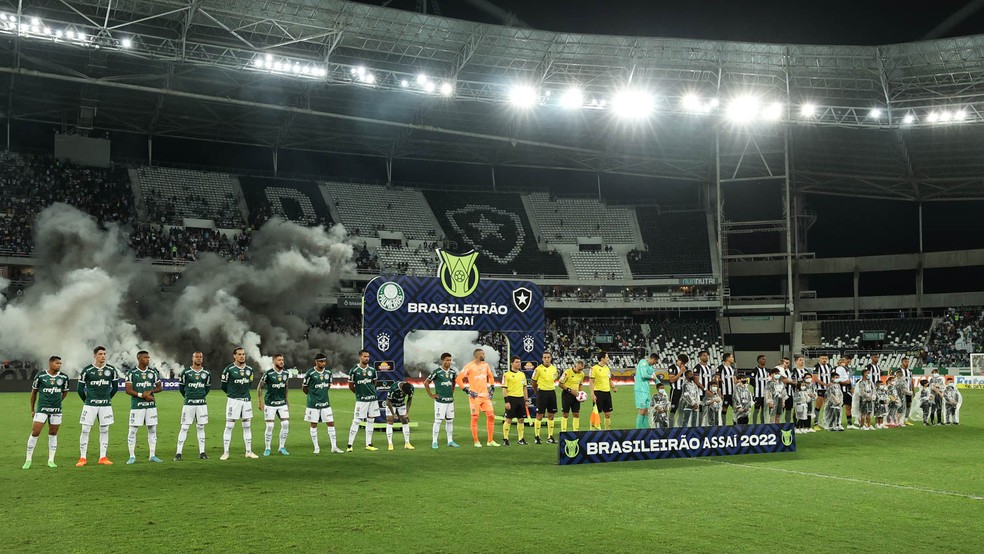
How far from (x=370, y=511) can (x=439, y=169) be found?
56.1 metres

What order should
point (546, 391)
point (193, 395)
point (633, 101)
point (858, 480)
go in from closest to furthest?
point (858, 480) → point (193, 395) → point (546, 391) → point (633, 101)

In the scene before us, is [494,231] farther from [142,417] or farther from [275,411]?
[142,417]

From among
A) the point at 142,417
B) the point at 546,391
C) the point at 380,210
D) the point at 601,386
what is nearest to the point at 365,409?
the point at 546,391

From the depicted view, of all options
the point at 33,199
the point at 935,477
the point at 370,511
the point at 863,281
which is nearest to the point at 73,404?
the point at 33,199

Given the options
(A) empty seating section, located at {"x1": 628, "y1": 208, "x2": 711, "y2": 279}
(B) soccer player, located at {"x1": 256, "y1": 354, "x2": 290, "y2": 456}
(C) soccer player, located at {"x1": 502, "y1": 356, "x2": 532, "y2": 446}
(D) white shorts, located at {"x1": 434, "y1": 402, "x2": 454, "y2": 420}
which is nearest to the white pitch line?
(C) soccer player, located at {"x1": 502, "y1": 356, "x2": 532, "y2": 446}

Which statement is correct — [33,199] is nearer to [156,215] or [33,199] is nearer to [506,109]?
[156,215]

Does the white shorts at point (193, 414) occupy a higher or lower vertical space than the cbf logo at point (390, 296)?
lower

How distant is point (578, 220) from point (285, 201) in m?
22.2

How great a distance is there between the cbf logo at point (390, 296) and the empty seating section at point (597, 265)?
41.3 m

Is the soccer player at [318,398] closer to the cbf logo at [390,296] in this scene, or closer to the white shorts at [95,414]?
the white shorts at [95,414]

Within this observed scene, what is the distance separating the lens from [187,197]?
185 feet

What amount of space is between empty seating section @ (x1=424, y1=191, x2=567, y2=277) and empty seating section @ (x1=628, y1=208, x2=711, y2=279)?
6641 mm

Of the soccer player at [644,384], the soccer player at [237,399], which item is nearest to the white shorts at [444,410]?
the soccer player at [237,399]

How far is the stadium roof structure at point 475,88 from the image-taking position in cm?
4125
